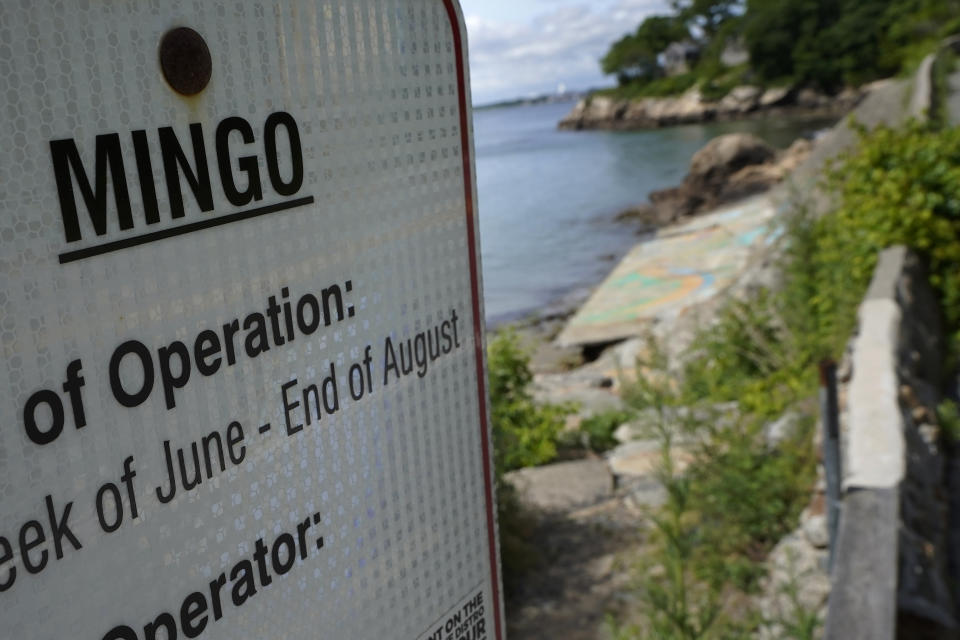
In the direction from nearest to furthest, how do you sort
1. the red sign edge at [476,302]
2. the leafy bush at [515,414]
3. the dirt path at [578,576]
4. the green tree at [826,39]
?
the red sign edge at [476,302]
the dirt path at [578,576]
the leafy bush at [515,414]
the green tree at [826,39]

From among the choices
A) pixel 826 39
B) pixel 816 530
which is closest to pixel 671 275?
pixel 816 530

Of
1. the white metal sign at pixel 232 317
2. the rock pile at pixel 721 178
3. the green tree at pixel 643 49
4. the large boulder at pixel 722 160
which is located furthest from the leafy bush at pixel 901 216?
the green tree at pixel 643 49

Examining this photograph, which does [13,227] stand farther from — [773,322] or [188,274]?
[773,322]

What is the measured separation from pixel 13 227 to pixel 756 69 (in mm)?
68488

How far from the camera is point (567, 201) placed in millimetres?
36781

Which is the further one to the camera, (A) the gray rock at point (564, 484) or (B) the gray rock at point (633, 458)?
(B) the gray rock at point (633, 458)

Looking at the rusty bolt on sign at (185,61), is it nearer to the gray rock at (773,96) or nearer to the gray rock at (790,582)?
the gray rock at (790,582)

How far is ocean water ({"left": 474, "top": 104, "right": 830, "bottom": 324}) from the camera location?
2344 cm

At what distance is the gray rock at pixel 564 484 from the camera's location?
257 inches

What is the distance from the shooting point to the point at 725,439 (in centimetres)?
532

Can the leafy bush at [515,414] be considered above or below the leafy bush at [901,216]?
below

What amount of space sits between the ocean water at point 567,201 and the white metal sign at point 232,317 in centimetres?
819

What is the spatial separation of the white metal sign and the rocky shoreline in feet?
181

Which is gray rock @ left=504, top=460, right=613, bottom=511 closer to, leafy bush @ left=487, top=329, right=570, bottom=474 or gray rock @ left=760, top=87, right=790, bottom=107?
leafy bush @ left=487, top=329, right=570, bottom=474
